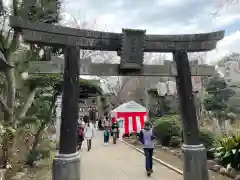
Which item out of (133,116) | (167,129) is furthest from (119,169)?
(133,116)

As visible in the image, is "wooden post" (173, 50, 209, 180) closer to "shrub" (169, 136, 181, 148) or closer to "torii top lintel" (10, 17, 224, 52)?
"torii top lintel" (10, 17, 224, 52)

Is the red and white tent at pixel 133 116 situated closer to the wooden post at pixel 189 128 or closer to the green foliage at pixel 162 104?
the green foliage at pixel 162 104

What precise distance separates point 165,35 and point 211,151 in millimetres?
5875

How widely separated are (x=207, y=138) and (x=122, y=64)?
6578mm

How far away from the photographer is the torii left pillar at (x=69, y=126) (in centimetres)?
696

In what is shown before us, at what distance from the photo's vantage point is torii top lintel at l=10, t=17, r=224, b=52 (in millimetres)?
7395

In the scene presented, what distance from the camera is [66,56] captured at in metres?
7.70

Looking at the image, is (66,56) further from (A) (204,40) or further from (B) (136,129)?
(B) (136,129)

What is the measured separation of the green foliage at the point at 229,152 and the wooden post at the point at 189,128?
89.8 inches

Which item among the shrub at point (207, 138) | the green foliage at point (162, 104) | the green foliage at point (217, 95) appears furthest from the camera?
the green foliage at point (217, 95)

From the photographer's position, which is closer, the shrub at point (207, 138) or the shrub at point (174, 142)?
the shrub at point (207, 138)

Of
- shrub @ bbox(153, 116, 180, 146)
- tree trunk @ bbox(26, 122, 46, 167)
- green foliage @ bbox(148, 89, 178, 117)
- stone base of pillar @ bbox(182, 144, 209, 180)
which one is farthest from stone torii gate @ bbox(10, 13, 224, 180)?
green foliage @ bbox(148, 89, 178, 117)

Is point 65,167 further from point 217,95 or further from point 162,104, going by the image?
point 217,95

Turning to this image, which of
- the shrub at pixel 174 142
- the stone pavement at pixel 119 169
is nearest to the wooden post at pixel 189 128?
the stone pavement at pixel 119 169
